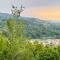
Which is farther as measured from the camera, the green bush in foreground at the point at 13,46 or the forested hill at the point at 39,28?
the forested hill at the point at 39,28

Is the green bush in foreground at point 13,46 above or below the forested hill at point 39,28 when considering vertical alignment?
above

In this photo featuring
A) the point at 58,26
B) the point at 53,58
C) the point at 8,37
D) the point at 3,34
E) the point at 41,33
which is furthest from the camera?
the point at 58,26

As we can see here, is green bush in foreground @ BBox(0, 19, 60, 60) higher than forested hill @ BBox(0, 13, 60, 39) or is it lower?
higher

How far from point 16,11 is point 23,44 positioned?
145 cm

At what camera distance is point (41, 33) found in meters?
22.2

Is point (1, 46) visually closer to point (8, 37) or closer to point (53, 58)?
point (8, 37)

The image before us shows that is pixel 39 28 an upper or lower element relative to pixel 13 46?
lower

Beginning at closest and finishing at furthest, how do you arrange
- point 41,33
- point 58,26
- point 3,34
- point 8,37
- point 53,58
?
point 8,37 < point 3,34 < point 53,58 < point 41,33 < point 58,26

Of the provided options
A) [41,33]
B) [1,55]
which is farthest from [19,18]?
[41,33]

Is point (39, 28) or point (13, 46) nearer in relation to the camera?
point (13, 46)

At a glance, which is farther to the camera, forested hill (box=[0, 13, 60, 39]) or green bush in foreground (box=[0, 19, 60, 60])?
forested hill (box=[0, 13, 60, 39])

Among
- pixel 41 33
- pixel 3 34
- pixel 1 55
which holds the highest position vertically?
pixel 3 34

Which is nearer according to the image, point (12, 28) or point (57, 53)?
point (12, 28)

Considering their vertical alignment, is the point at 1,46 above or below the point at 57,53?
above
